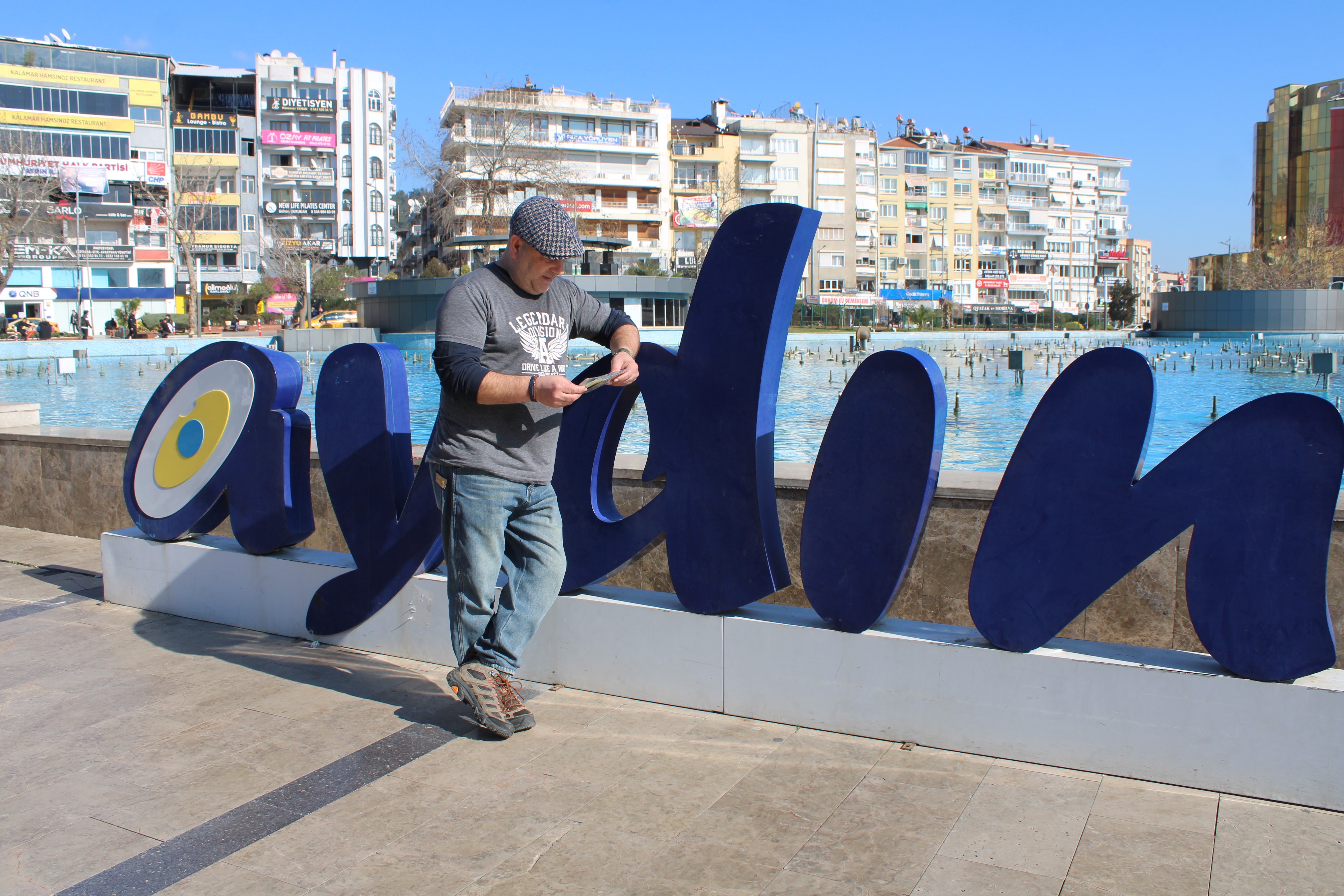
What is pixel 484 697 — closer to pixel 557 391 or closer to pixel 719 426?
pixel 557 391

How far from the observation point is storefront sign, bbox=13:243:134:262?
6028 centimetres

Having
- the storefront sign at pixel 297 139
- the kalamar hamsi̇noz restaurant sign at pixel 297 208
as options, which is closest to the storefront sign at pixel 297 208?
the kalamar hamsi̇noz restaurant sign at pixel 297 208

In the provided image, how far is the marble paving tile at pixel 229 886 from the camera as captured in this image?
2639mm

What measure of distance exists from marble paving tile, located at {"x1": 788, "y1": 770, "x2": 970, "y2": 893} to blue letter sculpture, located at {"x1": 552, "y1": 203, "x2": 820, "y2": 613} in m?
0.96

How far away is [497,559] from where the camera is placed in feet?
11.9

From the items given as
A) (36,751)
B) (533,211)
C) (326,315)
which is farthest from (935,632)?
(326,315)

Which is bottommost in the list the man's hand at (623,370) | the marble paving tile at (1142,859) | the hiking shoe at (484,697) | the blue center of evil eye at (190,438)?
the marble paving tile at (1142,859)

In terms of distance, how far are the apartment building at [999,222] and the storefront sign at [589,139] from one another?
28.4m

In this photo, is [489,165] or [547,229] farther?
[489,165]

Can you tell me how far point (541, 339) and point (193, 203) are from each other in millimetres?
64105

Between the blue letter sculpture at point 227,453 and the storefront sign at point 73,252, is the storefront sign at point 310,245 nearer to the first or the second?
the storefront sign at point 73,252

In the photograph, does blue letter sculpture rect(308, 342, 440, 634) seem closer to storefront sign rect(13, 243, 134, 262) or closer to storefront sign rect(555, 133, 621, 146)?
storefront sign rect(13, 243, 134, 262)

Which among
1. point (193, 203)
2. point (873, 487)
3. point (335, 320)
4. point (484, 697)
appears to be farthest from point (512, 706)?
point (193, 203)

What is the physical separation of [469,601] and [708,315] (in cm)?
141
